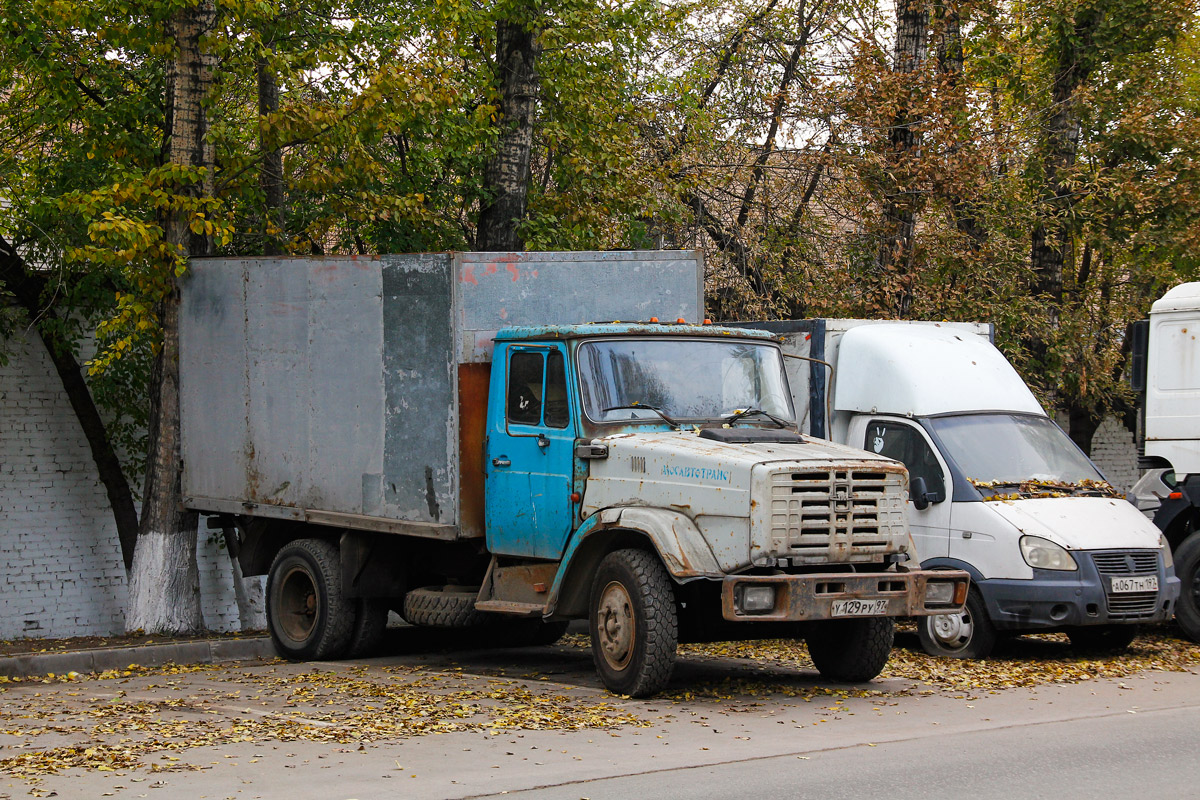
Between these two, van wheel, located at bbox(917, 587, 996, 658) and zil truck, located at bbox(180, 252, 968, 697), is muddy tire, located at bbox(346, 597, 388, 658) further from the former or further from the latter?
van wheel, located at bbox(917, 587, 996, 658)

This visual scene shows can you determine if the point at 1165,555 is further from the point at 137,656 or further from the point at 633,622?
the point at 137,656

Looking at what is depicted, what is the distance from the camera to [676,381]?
1024 cm

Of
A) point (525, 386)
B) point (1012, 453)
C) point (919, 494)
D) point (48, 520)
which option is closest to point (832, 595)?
point (525, 386)

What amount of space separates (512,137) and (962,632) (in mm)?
7594

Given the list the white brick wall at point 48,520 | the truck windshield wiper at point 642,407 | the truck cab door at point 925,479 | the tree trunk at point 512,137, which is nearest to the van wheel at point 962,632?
the truck cab door at point 925,479

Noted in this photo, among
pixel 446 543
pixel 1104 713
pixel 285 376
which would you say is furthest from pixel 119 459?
pixel 1104 713

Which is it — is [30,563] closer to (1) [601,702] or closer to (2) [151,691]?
(2) [151,691]

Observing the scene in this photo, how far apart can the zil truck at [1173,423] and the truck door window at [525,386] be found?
621cm

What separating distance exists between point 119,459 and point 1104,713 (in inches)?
438

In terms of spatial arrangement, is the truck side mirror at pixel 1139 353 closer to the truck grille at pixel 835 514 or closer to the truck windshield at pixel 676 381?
the truck windshield at pixel 676 381

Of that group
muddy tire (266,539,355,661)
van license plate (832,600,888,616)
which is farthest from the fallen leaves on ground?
van license plate (832,600,888,616)

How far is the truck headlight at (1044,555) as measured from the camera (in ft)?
36.2

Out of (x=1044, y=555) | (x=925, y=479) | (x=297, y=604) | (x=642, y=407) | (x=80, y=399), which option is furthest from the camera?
(x=80, y=399)

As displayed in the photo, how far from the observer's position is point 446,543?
11617 millimetres
